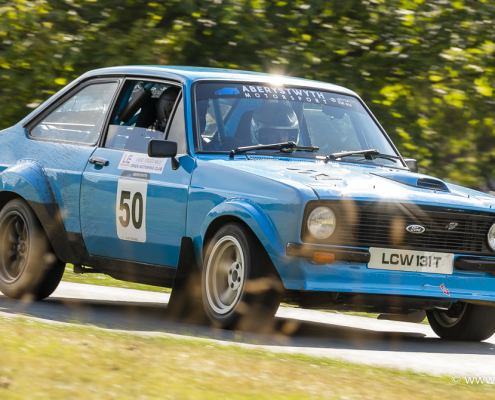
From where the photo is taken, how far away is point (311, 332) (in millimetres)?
6797

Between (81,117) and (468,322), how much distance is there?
3.59 metres

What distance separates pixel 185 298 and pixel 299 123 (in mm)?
1597

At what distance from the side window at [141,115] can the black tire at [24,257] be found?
3.25ft

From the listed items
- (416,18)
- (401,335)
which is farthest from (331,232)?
(416,18)

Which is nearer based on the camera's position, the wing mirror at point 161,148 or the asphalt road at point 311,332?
the asphalt road at point 311,332

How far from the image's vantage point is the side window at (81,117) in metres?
7.63

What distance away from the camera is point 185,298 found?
6.75 m

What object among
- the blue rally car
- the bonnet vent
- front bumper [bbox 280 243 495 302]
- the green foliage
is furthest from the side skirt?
the green foliage

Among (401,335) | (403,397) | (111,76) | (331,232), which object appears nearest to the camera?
(403,397)

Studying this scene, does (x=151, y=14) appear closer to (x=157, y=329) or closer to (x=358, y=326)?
(x=358, y=326)

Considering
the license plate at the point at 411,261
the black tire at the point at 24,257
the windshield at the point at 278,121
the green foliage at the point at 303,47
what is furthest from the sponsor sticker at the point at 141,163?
the green foliage at the point at 303,47

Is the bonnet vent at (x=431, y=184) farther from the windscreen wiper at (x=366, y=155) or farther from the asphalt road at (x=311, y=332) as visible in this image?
the asphalt road at (x=311, y=332)

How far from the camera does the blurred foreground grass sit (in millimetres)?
3729

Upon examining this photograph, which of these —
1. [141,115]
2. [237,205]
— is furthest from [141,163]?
[237,205]
